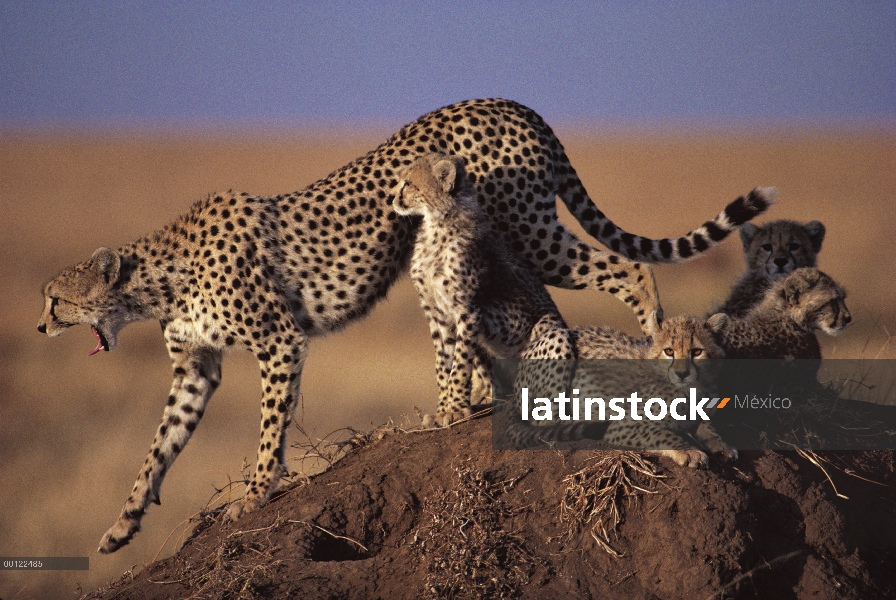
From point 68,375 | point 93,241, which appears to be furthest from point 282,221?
point 93,241

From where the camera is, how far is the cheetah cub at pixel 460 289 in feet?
15.9

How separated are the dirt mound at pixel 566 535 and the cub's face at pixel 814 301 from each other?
59 cm

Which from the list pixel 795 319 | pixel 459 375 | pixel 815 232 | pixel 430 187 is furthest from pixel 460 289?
pixel 815 232

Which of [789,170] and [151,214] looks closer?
[151,214]

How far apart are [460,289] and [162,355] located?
819cm

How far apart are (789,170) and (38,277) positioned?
21842 millimetres

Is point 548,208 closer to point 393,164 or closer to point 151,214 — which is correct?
point 393,164

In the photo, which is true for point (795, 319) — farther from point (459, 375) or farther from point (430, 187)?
point (430, 187)

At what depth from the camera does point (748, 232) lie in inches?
210

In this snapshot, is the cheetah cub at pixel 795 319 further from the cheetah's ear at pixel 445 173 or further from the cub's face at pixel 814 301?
the cheetah's ear at pixel 445 173

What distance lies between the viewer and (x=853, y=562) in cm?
389

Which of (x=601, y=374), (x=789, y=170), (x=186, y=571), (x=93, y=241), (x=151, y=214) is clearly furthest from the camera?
(x=789, y=170)
